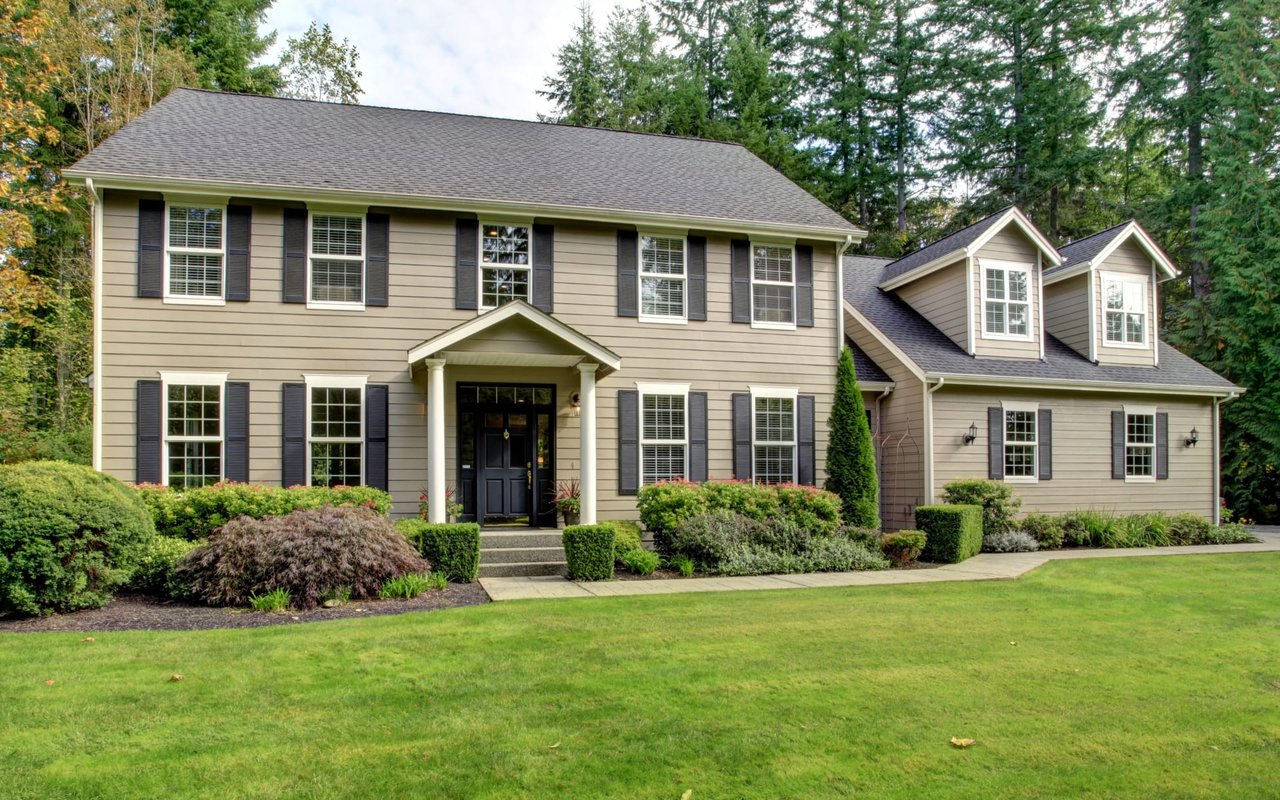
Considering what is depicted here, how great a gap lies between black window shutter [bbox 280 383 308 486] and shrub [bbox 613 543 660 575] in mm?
4892

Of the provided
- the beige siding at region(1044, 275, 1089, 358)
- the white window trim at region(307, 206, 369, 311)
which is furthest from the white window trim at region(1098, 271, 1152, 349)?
the white window trim at region(307, 206, 369, 311)

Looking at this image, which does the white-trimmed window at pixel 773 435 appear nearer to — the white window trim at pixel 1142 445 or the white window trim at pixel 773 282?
the white window trim at pixel 773 282

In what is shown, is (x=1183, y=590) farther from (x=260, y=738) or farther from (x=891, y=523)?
(x=260, y=738)

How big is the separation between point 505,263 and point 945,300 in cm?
916

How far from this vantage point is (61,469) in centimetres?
A: 823

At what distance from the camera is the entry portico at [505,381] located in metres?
11.4

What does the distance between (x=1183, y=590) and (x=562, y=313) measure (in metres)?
9.37

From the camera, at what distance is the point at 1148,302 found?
17625 mm

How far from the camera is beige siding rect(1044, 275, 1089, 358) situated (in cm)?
1712

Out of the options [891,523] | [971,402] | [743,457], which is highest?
[971,402]

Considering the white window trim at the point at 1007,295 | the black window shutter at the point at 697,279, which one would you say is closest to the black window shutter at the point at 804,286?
the black window shutter at the point at 697,279

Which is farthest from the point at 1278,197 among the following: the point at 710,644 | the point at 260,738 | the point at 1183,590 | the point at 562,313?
the point at 260,738

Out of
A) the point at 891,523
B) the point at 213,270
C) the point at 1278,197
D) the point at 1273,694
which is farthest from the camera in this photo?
the point at 1278,197

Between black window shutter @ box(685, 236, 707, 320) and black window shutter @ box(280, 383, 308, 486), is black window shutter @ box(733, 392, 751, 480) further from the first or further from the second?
black window shutter @ box(280, 383, 308, 486)
